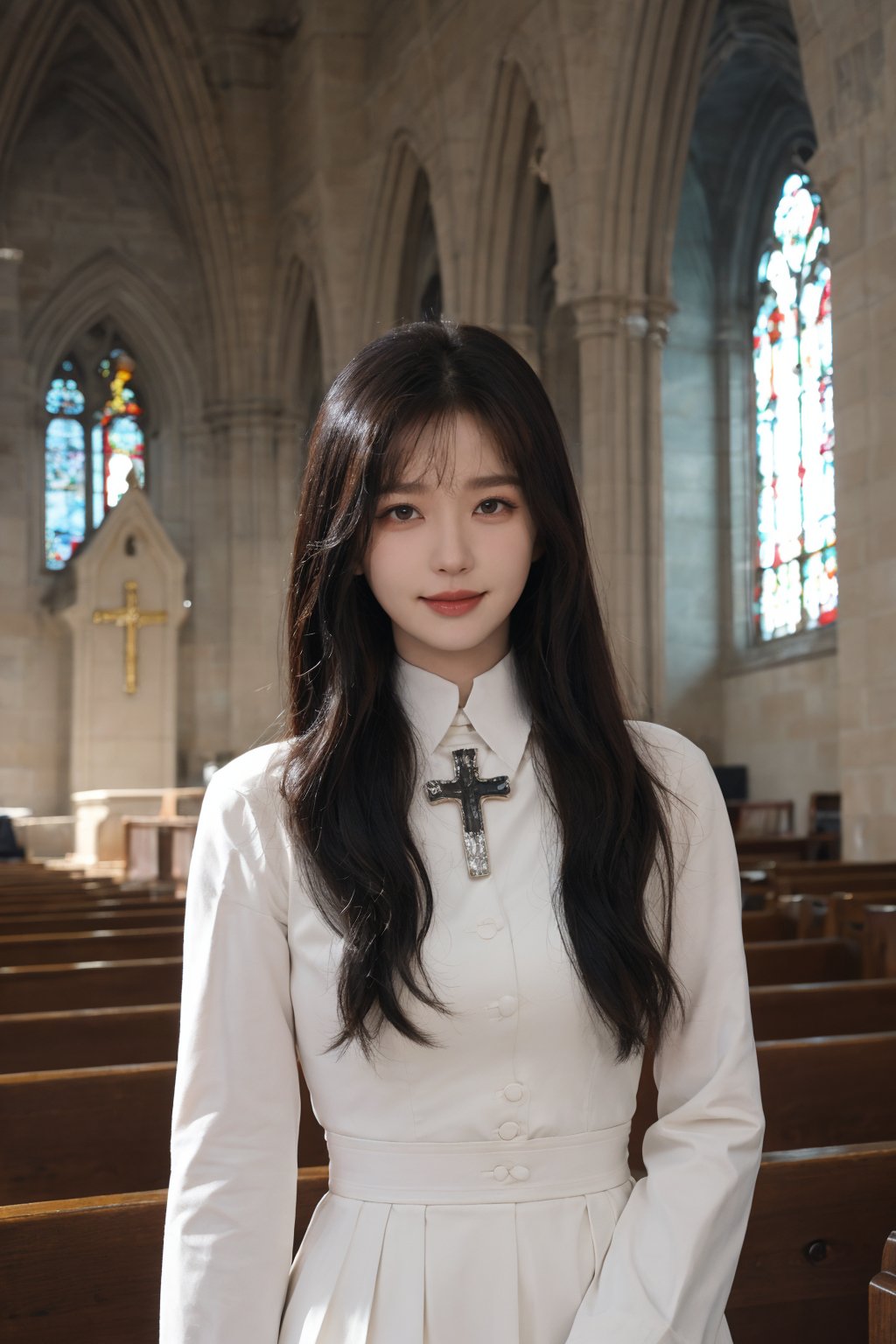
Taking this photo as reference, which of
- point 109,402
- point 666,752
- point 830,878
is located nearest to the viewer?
point 666,752

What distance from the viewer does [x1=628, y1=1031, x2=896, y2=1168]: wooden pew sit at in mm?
2504

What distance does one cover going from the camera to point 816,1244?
6.33ft

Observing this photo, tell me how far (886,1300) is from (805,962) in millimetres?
2960

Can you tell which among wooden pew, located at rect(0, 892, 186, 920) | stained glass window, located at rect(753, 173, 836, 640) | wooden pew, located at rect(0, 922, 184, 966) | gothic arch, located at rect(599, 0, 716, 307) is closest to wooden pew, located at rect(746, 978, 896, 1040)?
wooden pew, located at rect(0, 922, 184, 966)

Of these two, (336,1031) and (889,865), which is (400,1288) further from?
(889,865)

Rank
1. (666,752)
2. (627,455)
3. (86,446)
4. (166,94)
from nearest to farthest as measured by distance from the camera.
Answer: (666,752)
(627,455)
(166,94)
(86,446)

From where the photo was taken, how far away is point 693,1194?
1.22 meters

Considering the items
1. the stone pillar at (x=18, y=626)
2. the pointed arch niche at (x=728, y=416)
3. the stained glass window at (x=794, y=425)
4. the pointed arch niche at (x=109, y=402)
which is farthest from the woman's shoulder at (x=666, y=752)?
the pointed arch niche at (x=109, y=402)

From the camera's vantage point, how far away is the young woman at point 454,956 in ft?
3.98

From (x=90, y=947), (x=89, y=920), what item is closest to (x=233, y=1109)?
(x=90, y=947)

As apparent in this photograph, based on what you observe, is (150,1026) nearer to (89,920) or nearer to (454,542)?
(454,542)

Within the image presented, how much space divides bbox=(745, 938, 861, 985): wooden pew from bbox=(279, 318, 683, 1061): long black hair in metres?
2.70

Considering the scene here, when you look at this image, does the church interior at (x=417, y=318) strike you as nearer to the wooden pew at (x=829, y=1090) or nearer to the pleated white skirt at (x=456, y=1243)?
the wooden pew at (x=829, y=1090)

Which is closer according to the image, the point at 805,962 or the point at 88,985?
the point at 88,985
